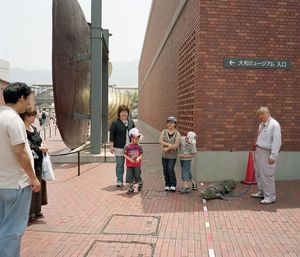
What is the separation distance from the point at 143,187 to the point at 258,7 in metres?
4.73

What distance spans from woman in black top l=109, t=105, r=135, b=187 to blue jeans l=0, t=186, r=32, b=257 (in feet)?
14.2

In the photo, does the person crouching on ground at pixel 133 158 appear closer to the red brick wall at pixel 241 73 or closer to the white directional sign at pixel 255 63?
the red brick wall at pixel 241 73

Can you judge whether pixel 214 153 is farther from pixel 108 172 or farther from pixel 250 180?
pixel 108 172

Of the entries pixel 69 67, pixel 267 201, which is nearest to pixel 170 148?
pixel 267 201

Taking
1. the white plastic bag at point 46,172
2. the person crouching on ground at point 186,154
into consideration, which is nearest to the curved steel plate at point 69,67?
the person crouching on ground at point 186,154

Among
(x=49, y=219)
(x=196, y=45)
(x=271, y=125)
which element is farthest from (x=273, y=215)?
(x=196, y=45)

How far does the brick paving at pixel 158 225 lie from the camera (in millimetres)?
4336

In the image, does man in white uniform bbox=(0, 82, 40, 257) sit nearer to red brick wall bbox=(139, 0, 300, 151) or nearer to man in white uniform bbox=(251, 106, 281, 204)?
man in white uniform bbox=(251, 106, 281, 204)

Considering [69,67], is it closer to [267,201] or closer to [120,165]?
[120,165]

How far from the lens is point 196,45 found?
338 inches

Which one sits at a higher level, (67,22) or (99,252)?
(67,22)

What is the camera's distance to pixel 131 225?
17.0ft

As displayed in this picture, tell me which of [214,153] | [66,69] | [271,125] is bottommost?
[214,153]

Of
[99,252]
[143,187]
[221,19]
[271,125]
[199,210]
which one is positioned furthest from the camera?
[221,19]
